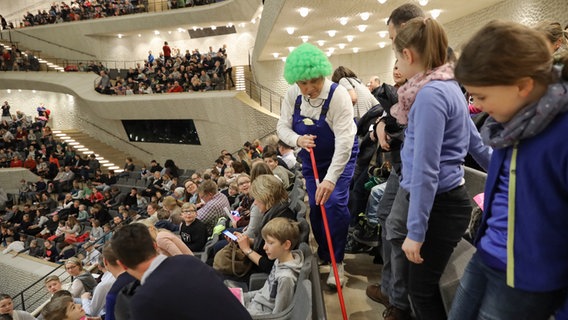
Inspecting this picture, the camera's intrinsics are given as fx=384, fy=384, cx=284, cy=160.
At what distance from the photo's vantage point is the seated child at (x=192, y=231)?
12.0ft

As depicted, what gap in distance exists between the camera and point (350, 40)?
1258cm

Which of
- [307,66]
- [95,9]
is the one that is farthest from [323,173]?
[95,9]

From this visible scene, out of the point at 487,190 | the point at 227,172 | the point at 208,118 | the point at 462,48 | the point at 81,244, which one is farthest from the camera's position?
the point at 208,118

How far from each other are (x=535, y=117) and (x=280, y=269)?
65.4 inches

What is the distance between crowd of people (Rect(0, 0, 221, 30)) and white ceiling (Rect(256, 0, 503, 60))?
6.70 metres

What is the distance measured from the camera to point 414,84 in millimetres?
1549

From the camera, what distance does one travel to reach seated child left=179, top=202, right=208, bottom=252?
12.0ft

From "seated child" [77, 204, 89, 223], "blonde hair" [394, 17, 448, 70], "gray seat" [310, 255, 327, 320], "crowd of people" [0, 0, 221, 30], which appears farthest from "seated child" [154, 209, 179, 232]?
"crowd of people" [0, 0, 221, 30]

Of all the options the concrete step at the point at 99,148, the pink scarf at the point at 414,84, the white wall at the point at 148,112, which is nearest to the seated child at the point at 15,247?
the white wall at the point at 148,112

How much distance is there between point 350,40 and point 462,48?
480 inches

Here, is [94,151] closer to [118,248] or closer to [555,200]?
[118,248]

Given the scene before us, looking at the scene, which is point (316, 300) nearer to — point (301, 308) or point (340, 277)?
point (301, 308)

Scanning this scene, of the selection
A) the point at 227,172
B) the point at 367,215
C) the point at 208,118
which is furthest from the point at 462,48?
the point at 208,118

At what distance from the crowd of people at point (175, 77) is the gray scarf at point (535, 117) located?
1345 cm
